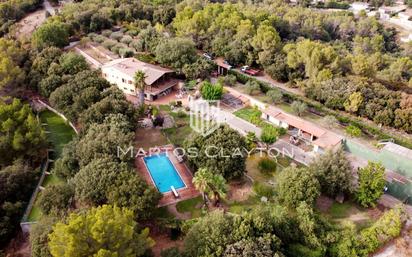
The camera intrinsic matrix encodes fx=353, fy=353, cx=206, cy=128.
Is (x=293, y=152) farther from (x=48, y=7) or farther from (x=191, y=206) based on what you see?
(x=48, y=7)

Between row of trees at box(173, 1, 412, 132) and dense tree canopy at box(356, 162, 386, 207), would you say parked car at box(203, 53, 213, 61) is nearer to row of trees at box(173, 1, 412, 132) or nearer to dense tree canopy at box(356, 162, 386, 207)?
row of trees at box(173, 1, 412, 132)

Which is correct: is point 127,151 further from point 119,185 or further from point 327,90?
point 327,90

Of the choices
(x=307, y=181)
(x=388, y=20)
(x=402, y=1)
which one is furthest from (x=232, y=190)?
(x=402, y=1)

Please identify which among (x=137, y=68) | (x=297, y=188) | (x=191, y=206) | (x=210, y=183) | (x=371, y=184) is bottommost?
(x=191, y=206)

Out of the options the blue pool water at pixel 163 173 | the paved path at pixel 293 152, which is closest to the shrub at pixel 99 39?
the blue pool water at pixel 163 173

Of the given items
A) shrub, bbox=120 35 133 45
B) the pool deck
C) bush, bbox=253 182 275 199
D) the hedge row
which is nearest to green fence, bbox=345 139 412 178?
the hedge row

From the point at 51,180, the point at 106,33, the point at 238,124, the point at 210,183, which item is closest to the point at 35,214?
the point at 51,180
